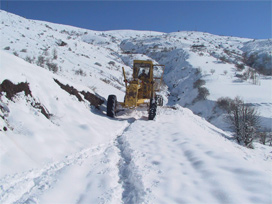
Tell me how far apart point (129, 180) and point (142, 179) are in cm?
27

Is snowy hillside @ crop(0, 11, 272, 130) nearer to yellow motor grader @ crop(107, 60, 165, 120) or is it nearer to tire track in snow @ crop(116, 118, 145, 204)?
yellow motor grader @ crop(107, 60, 165, 120)

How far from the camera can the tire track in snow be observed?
3342 millimetres

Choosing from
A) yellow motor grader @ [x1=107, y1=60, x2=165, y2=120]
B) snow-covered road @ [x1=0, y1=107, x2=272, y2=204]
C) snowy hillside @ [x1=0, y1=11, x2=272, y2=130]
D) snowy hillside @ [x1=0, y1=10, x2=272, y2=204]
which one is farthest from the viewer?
snowy hillside @ [x1=0, y1=11, x2=272, y2=130]

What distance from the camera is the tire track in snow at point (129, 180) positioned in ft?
11.0

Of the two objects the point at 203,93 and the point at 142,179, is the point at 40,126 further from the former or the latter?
the point at 203,93

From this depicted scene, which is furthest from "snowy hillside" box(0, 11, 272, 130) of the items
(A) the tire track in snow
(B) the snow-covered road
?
(B) the snow-covered road

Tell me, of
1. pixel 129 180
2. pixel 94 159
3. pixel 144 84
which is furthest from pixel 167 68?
pixel 129 180

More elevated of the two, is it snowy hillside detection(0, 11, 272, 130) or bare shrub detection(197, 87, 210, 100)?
snowy hillside detection(0, 11, 272, 130)

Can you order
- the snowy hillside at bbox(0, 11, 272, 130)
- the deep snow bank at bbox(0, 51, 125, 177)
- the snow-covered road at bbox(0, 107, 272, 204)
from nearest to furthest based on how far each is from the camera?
1. the snow-covered road at bbox(0, 107, 272, 204)
2. the deep snow bank at bbox(0, 51, 125, 177)
3. the snowy hillside at bbox(0, 11, 272, 130)

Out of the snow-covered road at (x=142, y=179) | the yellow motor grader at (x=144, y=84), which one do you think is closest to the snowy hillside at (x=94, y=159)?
the snow-covered road at (x=142, y=179)

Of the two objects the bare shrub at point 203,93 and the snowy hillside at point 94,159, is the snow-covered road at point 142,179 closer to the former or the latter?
the snowy hillside at point 94,159

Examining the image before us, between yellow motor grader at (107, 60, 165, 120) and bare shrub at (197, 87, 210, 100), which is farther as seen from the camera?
bare shrub at (197, 87, 210, 100)

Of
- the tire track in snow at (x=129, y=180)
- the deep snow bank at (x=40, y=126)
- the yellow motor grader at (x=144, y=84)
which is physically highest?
the yellow motor grader at (x=144, y=84)

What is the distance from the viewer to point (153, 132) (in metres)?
7.71
